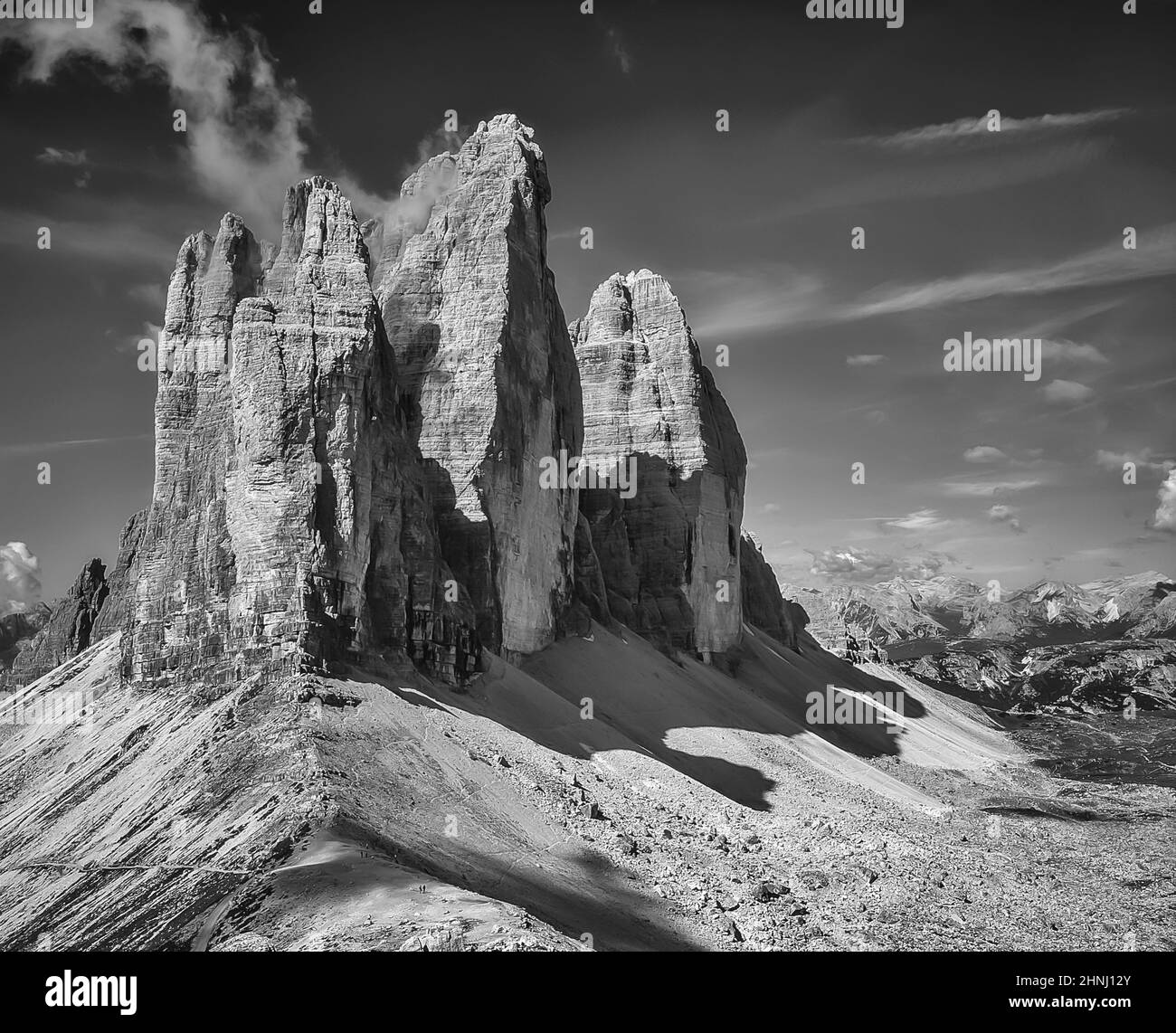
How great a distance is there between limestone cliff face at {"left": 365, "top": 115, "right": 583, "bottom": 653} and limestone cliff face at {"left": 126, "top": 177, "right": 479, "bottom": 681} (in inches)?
204

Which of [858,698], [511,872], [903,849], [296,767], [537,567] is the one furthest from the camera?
[858,698]

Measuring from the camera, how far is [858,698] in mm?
92125

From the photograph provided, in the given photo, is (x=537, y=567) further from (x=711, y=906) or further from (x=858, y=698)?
(x=858, y=698)

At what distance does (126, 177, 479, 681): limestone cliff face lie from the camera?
4031 centimetres

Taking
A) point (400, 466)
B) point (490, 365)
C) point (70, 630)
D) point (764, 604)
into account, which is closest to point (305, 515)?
point (400, 466)

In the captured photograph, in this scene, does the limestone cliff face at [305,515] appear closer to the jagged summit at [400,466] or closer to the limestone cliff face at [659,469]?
the jagged summit at [400,466]

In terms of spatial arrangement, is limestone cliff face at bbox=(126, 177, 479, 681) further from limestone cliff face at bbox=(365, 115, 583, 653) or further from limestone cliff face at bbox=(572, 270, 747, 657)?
limestone cliff face at bbox=(572, 270, 747, 657)

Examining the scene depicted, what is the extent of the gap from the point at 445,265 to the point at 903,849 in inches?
1491

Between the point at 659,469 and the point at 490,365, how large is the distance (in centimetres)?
3040

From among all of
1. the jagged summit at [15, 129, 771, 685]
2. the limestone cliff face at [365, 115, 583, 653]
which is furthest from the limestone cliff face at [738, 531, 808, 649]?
the limestone cliff face at [365, 115, 583, 653]

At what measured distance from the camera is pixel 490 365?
5562cm

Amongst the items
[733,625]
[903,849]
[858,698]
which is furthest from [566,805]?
[858,698]

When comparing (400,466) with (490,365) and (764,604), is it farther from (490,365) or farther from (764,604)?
(764,604)

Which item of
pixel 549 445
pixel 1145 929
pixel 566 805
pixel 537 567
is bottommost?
pixel 1145 929
